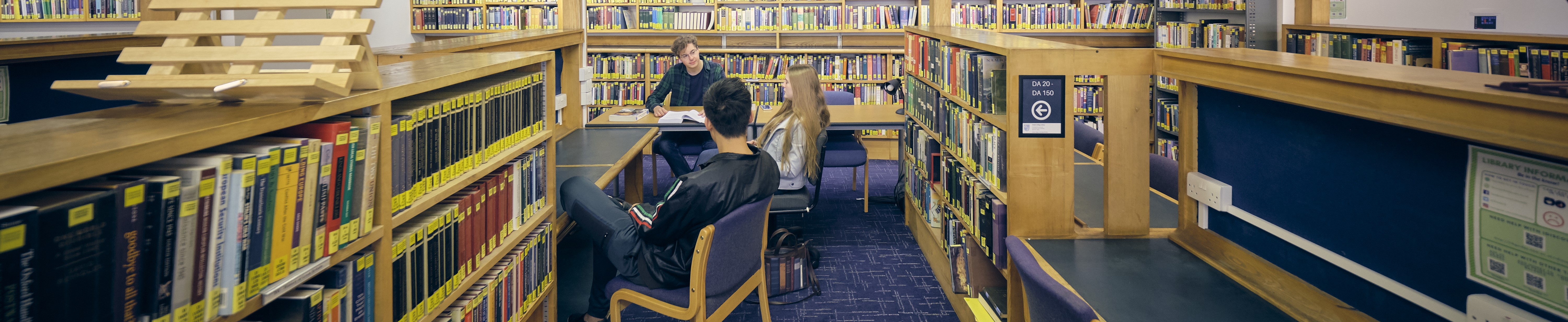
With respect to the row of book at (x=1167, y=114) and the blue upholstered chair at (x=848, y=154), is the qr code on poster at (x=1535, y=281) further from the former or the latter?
the row of book at (x=1167, y=114)

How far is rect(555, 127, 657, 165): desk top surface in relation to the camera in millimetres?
3158

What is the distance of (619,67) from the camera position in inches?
261

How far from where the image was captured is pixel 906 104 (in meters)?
4.34

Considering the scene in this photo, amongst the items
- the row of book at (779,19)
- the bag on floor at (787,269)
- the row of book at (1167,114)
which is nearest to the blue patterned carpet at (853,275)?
the bag on floor at (787,269)

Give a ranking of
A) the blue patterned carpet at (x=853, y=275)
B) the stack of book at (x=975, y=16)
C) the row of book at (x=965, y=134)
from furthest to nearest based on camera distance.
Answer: the stack of book at (x=975, y=16) < the blue patterned carpet at (x=853, y=275) < the row of book at (x=965, y=134)

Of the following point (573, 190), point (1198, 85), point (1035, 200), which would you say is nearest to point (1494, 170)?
point (1198, 85)

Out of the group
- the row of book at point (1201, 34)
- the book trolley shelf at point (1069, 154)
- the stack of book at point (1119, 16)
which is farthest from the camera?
the stack of book at point (1119, 16)

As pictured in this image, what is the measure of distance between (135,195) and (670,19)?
19.2ft

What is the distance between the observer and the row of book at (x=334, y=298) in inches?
44.5

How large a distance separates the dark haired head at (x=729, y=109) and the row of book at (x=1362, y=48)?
8.83 feet

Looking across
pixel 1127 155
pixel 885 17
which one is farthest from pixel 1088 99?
pixel 1127 155

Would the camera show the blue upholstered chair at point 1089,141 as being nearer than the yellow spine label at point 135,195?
No

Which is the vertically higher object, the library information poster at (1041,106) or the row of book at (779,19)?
the row of book at (779,19)

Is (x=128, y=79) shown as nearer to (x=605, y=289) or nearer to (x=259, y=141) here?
(x=259, y=141)
